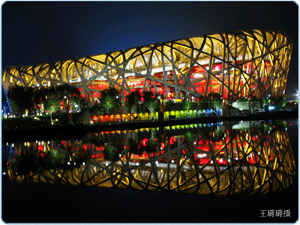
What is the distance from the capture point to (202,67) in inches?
2021

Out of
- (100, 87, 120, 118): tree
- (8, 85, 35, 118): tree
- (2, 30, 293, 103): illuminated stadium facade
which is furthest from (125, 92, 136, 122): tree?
(8, 85, 35, 118): tree

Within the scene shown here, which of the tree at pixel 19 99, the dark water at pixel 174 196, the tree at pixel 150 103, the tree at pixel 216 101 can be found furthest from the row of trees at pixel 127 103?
the dark water at pixel 174 196

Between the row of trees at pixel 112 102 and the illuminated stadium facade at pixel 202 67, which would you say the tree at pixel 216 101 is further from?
the illuminated stadium facade at pixel 202 67

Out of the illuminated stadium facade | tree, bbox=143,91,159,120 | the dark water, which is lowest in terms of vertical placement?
the dark water

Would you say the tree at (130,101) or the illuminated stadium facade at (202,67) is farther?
the illuminated stadium facade at (202,67)

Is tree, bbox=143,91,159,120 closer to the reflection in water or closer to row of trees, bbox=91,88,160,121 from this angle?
row of trees, bbox=91,88,160,121

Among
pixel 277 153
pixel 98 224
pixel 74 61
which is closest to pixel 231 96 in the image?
pixel 74 61

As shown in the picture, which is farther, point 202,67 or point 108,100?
point 202,67

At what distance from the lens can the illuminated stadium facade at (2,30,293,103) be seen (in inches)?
2061

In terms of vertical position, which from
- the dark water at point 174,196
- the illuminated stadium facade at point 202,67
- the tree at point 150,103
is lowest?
the dark water at point 174,196

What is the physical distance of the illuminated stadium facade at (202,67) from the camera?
52344 mm

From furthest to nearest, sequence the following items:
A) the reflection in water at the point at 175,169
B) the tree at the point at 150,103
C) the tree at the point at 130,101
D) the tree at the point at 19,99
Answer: the tree at the point at 130,101 → the tree at the point at 150,103 → the tree at the point at 19,99 → the reflection in water at the point at 175,169

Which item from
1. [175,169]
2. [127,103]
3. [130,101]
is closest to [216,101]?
[130,101]

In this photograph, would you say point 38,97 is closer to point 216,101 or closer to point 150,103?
point 150,103
